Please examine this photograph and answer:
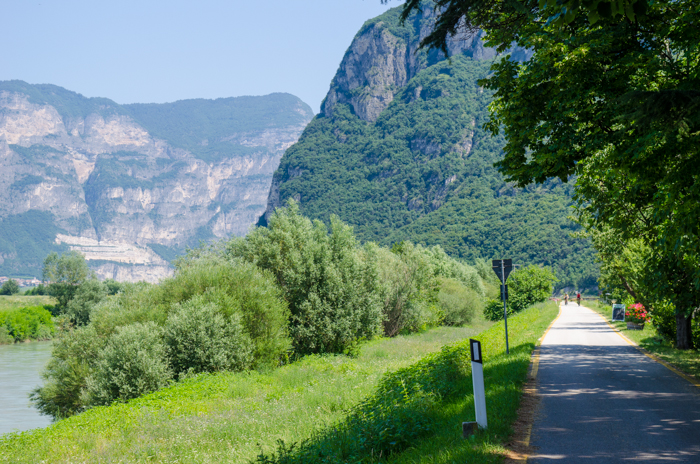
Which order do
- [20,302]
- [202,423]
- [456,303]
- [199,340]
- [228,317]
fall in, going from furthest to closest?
[20,302] < [456,303] < [228,317] < [199,340] < [202,423]

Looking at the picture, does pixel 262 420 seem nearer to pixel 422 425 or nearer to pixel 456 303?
pixel 422 425

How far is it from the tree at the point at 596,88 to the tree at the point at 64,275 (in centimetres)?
5922

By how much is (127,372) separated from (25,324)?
51.4 metres

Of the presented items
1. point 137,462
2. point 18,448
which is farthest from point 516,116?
point 18,448

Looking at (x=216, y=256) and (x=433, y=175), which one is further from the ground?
(x=433, y=175)

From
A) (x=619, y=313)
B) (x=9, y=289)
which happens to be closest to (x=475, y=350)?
(x=619, y=313)

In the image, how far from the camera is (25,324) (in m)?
59.6

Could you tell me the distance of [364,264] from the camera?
3158cm

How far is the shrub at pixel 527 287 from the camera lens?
4994cm

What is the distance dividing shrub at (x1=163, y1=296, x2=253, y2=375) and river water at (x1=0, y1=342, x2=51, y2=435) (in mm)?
5773

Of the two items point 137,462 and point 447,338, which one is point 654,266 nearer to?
point 137,462

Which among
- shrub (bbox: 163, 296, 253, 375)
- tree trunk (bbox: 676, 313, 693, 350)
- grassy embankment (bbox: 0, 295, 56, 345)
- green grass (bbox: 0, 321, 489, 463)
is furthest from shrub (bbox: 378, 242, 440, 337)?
grassy embankment (bbox: 0, 295, 56, 345)

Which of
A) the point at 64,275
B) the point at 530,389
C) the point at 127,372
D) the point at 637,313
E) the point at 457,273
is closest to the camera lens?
the point at 530,389

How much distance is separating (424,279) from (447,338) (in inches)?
303
